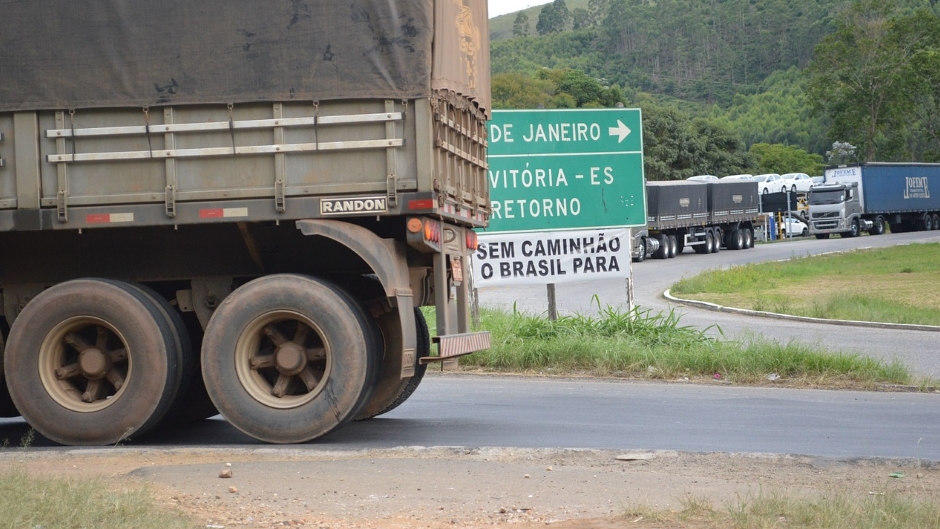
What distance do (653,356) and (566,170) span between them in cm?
366

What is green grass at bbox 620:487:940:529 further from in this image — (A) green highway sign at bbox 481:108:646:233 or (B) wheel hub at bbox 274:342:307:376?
(A) green highway sign at bbox 481:108:646:233

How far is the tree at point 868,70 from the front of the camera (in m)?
73.6

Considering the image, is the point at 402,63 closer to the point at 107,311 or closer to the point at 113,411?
the point at 107,311

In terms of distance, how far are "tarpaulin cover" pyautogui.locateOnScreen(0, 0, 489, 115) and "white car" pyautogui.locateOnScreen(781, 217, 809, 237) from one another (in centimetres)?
5467

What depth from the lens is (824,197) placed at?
176ft

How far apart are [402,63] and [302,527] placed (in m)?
3.86

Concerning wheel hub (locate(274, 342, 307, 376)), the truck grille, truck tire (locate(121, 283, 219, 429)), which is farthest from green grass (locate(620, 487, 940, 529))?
the truck grille

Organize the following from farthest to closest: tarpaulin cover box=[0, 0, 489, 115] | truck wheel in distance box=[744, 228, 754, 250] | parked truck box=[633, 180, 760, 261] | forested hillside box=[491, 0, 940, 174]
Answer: forested hillside box=[491, 0, 940, 174]
truck wheel in distance box=[744, 228, 754, 250]
parked truck box=[633, 180, 760, 261]
tarpaulin cover box=[0, 0, 489, 115]

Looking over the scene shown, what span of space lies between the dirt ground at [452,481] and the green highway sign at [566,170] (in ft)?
27.2

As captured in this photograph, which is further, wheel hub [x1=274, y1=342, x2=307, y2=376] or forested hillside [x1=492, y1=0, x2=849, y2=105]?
forested hillside [x1=492, y1=0, x2=849, y2=105]

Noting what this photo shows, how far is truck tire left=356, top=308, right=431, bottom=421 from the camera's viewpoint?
955 centimetres

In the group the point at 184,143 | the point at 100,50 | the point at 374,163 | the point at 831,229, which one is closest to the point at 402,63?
the point at 374,163

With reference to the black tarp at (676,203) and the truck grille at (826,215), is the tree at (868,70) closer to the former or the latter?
the truck grille at (826,215)

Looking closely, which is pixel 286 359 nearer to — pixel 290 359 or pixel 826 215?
pixel 290 359
